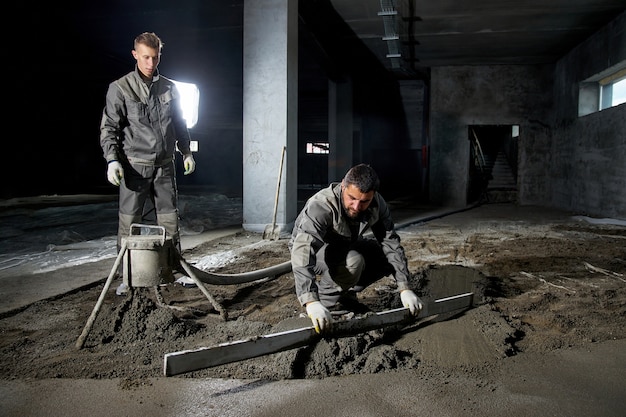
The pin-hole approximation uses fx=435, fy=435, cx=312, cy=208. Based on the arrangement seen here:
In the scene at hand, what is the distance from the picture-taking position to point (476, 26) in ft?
28.6

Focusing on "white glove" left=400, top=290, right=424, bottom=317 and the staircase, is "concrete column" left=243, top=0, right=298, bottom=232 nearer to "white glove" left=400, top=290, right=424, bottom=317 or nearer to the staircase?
"white glove" left=400, top=290, right=424, bottom=317

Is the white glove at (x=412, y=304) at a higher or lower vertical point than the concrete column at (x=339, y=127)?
lower

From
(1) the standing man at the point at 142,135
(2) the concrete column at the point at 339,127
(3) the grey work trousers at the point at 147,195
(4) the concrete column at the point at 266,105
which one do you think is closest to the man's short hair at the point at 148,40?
(1) the standing man at the point at 142,135

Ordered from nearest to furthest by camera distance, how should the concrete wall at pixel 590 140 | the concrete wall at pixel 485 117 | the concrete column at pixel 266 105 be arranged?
the concrete column at pixel 266 105 < the concrete wall at pixel 590 140 < the concrete wall at pixel 485 117

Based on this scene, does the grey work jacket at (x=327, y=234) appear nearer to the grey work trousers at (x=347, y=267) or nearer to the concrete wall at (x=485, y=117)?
the grey work trousers at (x=347, y=267)

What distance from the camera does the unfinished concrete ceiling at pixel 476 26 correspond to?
7.66 m

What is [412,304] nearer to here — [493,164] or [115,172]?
[115,172]

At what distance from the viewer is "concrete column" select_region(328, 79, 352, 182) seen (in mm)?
13703

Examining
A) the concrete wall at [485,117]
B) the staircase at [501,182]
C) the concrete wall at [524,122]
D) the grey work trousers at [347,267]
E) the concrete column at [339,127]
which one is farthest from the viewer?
the concrete column at [339,127]

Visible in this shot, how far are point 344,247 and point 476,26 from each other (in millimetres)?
7766

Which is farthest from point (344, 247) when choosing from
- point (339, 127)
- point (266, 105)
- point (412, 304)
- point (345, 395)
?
point (339, 127)

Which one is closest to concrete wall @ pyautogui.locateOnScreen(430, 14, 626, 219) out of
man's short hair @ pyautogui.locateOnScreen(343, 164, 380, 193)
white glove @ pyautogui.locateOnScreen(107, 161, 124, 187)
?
man's short hair @ pyautogui.locateOnScreen(343, 164, 380, 193)

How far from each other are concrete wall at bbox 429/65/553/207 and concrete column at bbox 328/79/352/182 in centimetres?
287

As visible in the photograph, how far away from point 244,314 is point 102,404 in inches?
45.6
